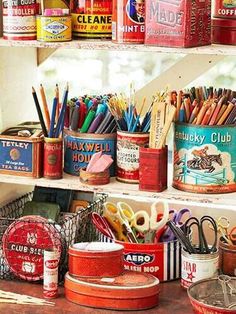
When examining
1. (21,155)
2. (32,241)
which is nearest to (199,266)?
(32,241)

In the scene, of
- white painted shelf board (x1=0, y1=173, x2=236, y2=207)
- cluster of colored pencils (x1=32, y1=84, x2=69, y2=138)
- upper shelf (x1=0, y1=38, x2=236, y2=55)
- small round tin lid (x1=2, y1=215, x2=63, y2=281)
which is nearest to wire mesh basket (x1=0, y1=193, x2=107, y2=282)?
small round tin lid (x1=2, y1=215, x2=63, y2=281)

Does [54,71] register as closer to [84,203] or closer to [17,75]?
[17,75]

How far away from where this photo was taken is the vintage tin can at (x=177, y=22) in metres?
2.26

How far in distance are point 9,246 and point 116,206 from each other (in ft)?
1.05

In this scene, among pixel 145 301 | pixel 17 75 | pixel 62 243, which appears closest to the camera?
pixel 145 301

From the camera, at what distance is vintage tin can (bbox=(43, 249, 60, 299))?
2.41 metres

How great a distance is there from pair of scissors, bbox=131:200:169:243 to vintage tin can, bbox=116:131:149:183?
14 centimetres

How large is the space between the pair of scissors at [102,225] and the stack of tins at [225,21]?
1.87 ft

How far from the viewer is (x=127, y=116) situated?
2.43 m

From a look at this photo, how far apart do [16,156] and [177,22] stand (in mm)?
592

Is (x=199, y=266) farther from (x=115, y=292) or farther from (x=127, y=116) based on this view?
(x=127, y=116)

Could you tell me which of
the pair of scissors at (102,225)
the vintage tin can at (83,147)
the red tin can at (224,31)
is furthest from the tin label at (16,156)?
the red tin can at (224,31)

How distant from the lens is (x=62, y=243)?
250cm

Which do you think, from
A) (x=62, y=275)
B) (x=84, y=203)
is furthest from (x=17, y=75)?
(x=62, y=275)
